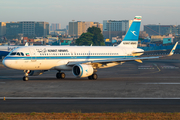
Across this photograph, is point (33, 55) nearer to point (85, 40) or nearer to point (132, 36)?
point (132, 36)

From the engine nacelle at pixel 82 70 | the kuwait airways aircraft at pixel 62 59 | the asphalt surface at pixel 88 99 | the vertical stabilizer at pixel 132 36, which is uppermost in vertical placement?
the vertical stabilizer at pixel 132 36

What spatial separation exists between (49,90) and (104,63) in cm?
1237

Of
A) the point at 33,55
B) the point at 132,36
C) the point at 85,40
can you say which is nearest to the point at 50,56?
the point at 33,55

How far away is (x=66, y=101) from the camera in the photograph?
23.2m

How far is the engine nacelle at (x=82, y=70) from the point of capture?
36406mm

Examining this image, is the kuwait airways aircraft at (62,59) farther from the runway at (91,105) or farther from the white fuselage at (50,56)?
the runway at (91,105)

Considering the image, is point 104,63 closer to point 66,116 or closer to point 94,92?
point 94,92

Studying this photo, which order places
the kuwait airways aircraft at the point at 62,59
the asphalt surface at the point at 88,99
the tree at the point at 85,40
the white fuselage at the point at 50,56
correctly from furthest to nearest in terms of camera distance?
the tree at the point at 85,40 → the kuwait airways aircraft at the point at 62,59 → the white fuselage at the point at 50,56 → the asphalt surface at the point at 88,99

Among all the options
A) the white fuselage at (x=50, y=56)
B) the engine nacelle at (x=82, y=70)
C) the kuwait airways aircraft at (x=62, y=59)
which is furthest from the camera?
the engine nacelle at (x=82, y=70)

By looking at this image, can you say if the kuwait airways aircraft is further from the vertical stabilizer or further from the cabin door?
the vertical stabilizer

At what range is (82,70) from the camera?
36406mm

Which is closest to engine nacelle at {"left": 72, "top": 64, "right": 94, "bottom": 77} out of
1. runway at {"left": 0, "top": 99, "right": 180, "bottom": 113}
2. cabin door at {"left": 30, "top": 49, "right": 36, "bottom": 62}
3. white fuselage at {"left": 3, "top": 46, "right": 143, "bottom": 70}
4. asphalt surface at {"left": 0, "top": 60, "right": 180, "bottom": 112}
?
white fuselage at {"left": 3, "top": 46, "right": 143, "bottom": 70}

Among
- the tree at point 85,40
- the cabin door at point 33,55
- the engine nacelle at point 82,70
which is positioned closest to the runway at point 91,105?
the engine nacelle at point 82,70

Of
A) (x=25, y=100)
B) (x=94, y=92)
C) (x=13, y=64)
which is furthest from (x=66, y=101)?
(x=13, y=64)
